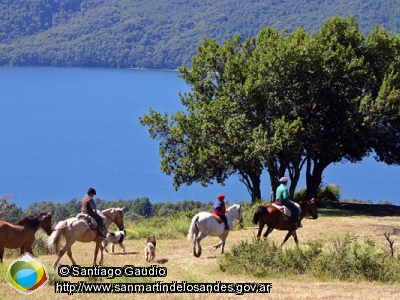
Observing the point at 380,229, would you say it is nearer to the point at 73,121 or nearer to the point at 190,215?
the point at 190,215

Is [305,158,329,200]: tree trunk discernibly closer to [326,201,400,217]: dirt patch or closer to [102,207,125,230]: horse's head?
[326,201,400,217]: dirt patch

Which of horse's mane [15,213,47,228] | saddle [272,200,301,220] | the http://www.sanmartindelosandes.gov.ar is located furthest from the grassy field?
saddle [272,200,301,220]

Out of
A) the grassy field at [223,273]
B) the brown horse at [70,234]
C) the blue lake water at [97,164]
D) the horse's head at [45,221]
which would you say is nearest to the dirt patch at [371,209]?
the grassy field at [223,273]

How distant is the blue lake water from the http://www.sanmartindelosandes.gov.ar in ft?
127

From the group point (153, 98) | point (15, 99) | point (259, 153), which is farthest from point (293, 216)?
point (15, 99)

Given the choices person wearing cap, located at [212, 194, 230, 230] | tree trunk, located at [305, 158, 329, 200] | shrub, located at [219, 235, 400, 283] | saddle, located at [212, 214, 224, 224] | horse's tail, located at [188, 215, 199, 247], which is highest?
tree trunk, located at [305, 158, 329, 200]

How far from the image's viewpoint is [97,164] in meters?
101

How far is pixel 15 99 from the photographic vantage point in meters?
190

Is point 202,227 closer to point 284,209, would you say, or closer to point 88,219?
point 284,209

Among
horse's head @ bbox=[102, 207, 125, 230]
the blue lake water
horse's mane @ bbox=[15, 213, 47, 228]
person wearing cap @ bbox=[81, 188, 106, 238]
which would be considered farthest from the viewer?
the blue lake water

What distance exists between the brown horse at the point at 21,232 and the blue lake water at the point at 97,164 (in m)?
36.1

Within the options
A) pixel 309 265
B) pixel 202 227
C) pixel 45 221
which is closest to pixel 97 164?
pixel 202 227

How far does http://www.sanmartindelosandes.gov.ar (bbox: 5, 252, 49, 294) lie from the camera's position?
12.5 m

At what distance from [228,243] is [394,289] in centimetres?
715
